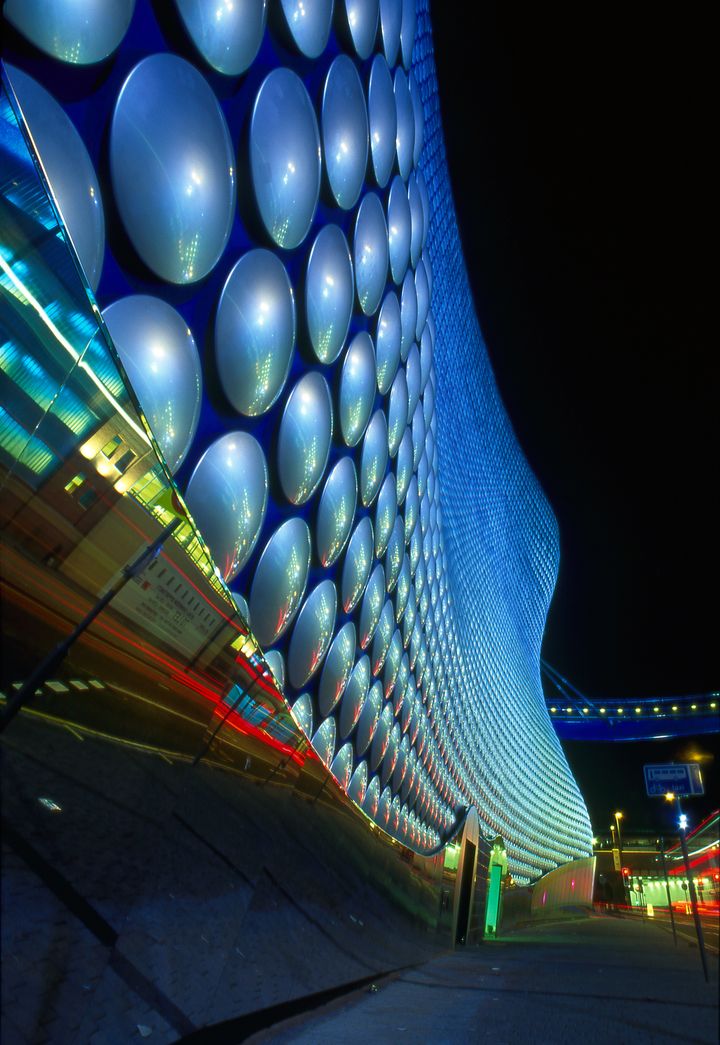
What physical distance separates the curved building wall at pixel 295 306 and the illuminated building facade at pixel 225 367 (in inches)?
0.8

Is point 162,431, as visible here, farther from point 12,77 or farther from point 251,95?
point 251,95

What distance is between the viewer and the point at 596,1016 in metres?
1.38

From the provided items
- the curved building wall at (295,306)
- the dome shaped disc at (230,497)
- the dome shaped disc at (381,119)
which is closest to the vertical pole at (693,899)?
the curved building wall at (295,306)

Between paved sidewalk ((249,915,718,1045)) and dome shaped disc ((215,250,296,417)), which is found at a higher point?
dome shaped disc ((215,250,296,417))

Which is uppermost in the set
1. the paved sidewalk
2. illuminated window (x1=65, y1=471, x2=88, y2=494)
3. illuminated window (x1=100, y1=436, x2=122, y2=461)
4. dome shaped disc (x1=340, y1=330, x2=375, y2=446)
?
dome shaped disc (x1=340, y1=330, x2=375, y2=446)

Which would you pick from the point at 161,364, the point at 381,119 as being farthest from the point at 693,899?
the point at 381,119

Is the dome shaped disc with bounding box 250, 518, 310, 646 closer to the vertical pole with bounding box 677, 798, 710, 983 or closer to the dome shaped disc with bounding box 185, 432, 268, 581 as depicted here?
the dome shaped disc with bounding box 185, 432, 268, 581

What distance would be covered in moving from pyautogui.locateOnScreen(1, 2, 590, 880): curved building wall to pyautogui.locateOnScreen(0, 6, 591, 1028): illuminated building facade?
0.07ft

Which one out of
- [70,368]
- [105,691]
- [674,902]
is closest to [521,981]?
[674,902]

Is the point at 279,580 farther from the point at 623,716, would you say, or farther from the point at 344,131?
the point at 623,716

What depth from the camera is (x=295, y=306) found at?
15.3 feet

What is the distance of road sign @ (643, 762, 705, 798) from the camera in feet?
6.39

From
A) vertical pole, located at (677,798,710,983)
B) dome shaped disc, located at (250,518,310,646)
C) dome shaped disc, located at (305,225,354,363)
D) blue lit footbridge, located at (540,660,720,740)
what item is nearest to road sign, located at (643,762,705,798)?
vertical pole, located at (677,798,710,983)

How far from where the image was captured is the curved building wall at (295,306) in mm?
2766
